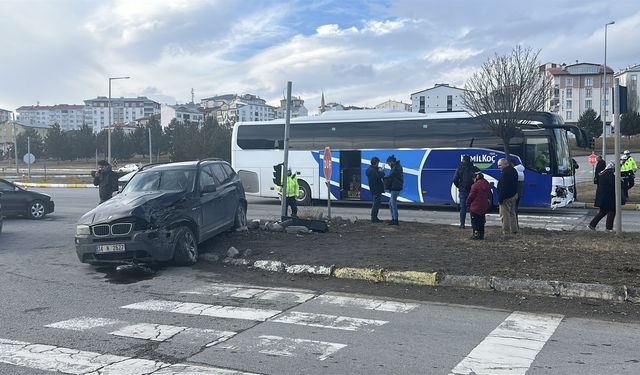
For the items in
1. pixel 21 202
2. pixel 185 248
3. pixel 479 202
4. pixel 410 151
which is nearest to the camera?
pixel 185 248

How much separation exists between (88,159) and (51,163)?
19.7ft

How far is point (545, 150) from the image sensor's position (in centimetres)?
1919

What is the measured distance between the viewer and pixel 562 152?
19312mm

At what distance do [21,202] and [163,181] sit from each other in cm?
990

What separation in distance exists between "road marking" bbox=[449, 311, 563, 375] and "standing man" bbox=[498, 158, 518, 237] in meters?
5.45

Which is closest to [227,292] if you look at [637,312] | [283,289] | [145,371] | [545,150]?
[283,289]

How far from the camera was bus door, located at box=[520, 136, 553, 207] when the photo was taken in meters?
19.2

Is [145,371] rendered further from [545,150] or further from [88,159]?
[88,159]

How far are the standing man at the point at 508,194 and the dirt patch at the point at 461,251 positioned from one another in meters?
0.36

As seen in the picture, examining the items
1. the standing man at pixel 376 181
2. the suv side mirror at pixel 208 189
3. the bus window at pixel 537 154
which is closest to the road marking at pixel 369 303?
the suv side mirror at pixel 208 189

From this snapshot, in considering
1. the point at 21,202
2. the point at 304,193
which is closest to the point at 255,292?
the point at 21,202

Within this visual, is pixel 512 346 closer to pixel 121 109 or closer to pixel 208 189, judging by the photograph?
pixel 208 189

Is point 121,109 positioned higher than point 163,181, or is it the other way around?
point 121,109

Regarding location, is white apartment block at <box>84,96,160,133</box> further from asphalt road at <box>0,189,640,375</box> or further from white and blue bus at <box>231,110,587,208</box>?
asphalt road at <box>0,189,640,375</box>
